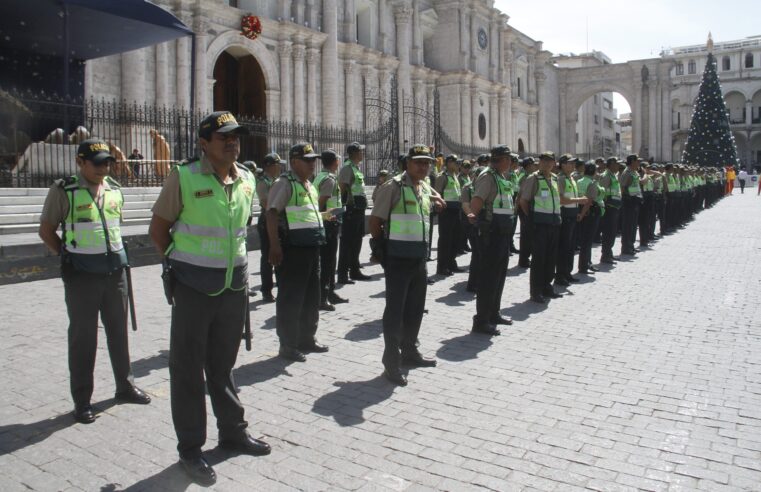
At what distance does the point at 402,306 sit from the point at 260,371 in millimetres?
1377

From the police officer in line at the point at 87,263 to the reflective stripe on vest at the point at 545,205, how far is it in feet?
18.2

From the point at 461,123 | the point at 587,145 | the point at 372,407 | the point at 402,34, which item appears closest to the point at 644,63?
the point at 587,145

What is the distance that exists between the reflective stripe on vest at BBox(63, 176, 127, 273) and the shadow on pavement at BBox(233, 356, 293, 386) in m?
1.39

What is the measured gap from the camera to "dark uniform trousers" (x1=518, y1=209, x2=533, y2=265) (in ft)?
29.7

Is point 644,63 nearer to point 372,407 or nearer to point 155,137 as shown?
point 155,137

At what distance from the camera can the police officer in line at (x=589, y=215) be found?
1130 centimetres

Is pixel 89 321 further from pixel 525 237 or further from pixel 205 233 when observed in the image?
pixel 525 237

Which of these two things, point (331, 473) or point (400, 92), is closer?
point (331, 473)

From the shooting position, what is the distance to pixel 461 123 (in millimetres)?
37750

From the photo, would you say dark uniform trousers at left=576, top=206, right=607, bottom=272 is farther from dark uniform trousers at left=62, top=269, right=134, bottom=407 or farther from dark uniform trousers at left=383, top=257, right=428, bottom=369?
dark uniform trousers at left=62, top=269, right=134, bottom=407

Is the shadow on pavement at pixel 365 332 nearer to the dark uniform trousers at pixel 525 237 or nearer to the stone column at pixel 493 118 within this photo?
the dark uniform trousers at pixel 525 237

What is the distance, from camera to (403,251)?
5.50m

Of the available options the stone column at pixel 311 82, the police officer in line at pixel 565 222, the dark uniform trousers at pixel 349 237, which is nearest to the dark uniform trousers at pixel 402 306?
the dark uniform trousers at pixel 349 237

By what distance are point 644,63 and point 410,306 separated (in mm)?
52953
